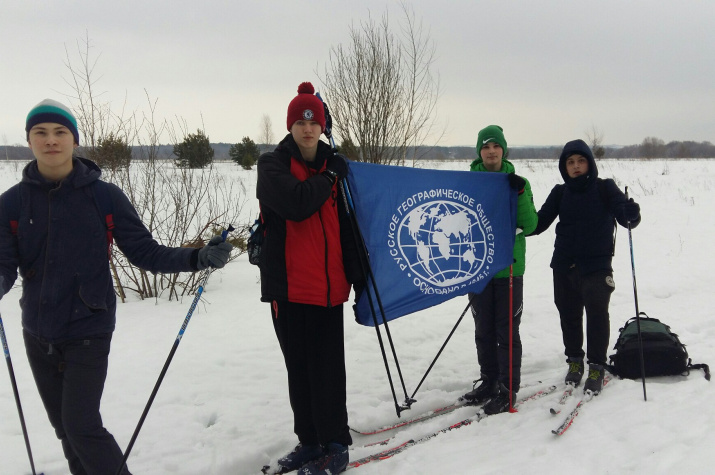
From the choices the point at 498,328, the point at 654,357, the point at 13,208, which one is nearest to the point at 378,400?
the point at 498,328

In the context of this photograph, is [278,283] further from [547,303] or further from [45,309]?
[547,303]

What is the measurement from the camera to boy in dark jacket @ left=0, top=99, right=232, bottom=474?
2352 mm

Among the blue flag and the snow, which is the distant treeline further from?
the blue flag

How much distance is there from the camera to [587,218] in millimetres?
4074

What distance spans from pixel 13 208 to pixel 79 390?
0.95 metres

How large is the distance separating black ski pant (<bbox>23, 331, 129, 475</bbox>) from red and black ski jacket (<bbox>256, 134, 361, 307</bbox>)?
95 centimetres

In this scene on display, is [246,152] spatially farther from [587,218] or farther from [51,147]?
[51,147]

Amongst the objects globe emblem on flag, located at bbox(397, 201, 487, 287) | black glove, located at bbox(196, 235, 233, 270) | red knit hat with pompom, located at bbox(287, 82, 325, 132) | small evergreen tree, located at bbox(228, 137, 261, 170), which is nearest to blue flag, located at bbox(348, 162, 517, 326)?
globe emblem on flag, located at bbox(397, 201, 487, 287)

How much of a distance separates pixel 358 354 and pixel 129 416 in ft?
7.41

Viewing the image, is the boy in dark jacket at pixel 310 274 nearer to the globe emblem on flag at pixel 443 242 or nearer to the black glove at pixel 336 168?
the black glove at pixel 336 168

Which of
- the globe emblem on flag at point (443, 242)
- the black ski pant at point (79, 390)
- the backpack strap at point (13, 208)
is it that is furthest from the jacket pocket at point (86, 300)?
the globe emblem on flag at point (443, 242)

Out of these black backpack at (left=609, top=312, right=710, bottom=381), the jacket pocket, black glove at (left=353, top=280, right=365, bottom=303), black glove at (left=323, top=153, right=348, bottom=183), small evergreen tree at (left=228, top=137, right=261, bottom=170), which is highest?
small evergreen tree at (left=228, top=137, right=261, bottom=170)

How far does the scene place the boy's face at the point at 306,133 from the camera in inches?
112

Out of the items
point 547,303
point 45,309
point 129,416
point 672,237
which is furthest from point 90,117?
point 672,237
